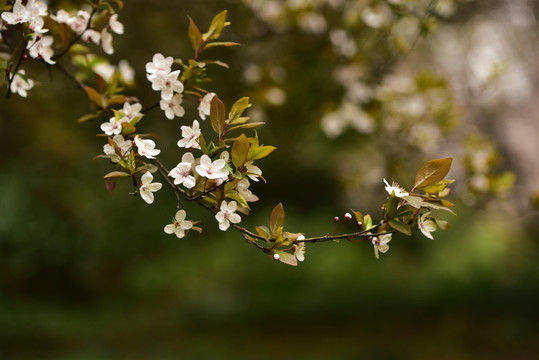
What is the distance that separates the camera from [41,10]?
3.70 ft

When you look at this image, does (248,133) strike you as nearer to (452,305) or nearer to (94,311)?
(94,311)

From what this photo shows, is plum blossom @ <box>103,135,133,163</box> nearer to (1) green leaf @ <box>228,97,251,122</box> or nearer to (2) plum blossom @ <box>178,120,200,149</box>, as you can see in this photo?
(2) plum blossom @ <box>178,120,200,149</box>

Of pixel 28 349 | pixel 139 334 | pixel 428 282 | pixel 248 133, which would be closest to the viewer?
pixel 248 133

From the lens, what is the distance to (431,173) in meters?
1.06

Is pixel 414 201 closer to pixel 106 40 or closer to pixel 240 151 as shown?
pixel 240 151

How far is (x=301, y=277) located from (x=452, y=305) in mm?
1451

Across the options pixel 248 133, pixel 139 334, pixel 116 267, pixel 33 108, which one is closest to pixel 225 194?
pixel 248 133

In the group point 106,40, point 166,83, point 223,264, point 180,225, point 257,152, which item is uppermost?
point 223,264

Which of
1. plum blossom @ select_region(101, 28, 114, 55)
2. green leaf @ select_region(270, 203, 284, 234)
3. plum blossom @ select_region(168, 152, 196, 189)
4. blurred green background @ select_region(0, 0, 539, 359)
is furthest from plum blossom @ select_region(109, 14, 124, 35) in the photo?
blurred green background @ select_region(0, 0, 539, 359)

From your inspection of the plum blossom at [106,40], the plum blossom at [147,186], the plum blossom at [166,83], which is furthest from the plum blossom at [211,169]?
the plum blossom at [106,40]

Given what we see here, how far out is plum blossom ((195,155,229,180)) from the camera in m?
1.00

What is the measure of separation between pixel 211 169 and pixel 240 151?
7 cm

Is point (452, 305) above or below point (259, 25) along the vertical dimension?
below

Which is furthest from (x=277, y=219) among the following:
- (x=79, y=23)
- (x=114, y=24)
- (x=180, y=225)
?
(x=79, y=23)
